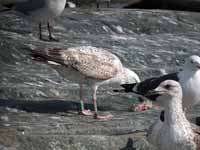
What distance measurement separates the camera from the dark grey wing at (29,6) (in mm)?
11603

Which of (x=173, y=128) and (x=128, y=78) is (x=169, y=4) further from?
(x=173, y=128)

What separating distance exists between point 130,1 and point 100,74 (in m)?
6.94

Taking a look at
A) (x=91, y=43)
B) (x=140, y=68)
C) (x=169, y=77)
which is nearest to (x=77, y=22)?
(x=91, y=43)

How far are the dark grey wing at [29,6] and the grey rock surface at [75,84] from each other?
0.76ft

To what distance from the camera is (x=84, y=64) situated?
8.56 meters

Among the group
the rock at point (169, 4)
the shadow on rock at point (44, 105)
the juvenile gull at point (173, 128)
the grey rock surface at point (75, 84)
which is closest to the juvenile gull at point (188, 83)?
the grey rock surface at point (75, 84)

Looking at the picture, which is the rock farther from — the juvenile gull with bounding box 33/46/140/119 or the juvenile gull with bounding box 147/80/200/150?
the juvenile gull with bounding box 147/80/200/150

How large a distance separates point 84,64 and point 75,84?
1.14 meters

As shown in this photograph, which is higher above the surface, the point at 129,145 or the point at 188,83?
the point at 188,83

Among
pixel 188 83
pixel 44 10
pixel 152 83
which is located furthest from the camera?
pixel 44 10

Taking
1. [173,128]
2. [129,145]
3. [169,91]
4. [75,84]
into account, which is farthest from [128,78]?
[173,128]

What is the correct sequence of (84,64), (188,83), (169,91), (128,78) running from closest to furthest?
(169,91)
(188,83)
(84,64)
(128,78)

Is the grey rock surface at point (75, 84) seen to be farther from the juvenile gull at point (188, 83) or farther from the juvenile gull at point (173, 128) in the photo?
the juvenile gull at point (173, 128)

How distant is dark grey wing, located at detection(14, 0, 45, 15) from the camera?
38.1 ft
